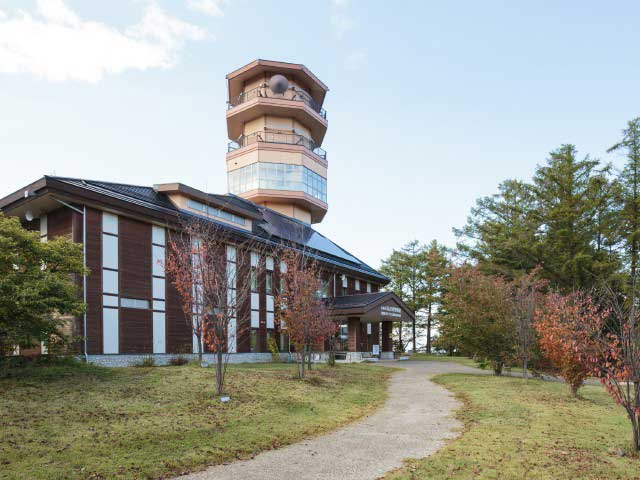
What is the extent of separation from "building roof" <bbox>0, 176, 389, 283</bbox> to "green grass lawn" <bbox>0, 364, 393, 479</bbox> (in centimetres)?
690

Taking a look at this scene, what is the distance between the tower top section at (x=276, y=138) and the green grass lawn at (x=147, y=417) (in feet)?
79.7

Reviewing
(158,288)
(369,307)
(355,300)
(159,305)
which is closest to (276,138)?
(355,300)

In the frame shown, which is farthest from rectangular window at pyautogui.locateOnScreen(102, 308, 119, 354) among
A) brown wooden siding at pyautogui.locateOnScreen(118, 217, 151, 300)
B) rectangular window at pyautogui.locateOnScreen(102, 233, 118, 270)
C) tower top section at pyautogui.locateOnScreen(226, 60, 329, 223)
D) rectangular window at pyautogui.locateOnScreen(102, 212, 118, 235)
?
tower top section at pyautogui.locateOnScreen(226, 60, 329, 223)

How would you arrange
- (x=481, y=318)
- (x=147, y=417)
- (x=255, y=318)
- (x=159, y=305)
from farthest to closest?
(x=255, y=318), (x=481, y=318), (x=159, y=305), (x=147, y=417)

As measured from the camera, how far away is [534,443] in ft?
32.2

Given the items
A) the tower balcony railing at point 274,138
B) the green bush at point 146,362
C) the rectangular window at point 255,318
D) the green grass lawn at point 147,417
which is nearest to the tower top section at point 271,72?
the tower balcony railing at point 274,138

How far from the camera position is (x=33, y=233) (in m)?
15.5

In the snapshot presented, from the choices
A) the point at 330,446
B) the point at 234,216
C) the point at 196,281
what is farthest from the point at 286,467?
the point at 234,216

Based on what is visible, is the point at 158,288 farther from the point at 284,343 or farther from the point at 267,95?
the point at 267,95

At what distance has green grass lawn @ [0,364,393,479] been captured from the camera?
8.28 metres

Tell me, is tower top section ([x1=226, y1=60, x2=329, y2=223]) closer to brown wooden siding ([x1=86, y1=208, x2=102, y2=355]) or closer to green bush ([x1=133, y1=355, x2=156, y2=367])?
brown wooden siding ([x1=86, y1=208, x2=102, y2=355])

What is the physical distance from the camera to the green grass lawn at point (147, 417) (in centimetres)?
828

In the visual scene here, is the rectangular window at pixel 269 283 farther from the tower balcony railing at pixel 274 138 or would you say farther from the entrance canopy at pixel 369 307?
the tower balcony railing at pixel 274 138

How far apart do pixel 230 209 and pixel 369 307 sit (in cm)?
1126
